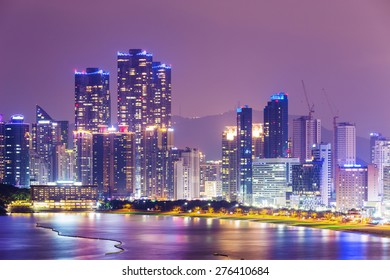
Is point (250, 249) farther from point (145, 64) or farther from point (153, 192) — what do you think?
point (145, 64)

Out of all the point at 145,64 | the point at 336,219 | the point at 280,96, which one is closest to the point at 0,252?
the point at 336,219

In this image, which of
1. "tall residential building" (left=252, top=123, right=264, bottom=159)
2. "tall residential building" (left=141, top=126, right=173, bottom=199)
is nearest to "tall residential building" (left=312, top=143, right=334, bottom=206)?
"tall residential building" (left=252, top=123, right=264, bottom=159)

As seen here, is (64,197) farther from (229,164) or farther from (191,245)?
(191,245)

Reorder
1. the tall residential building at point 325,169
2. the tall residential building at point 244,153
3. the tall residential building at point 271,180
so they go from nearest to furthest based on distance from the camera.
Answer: the tall residential building at point 325,169 < the tall residential building at point 271,180 < the tall residential building at point 244,153

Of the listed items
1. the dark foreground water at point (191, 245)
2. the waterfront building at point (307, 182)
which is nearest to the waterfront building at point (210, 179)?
the waterfront building at point (307, 182)

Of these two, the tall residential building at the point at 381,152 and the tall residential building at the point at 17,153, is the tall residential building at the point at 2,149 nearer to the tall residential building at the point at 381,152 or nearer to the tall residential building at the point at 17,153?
the tall residential building at the point at 17,153
